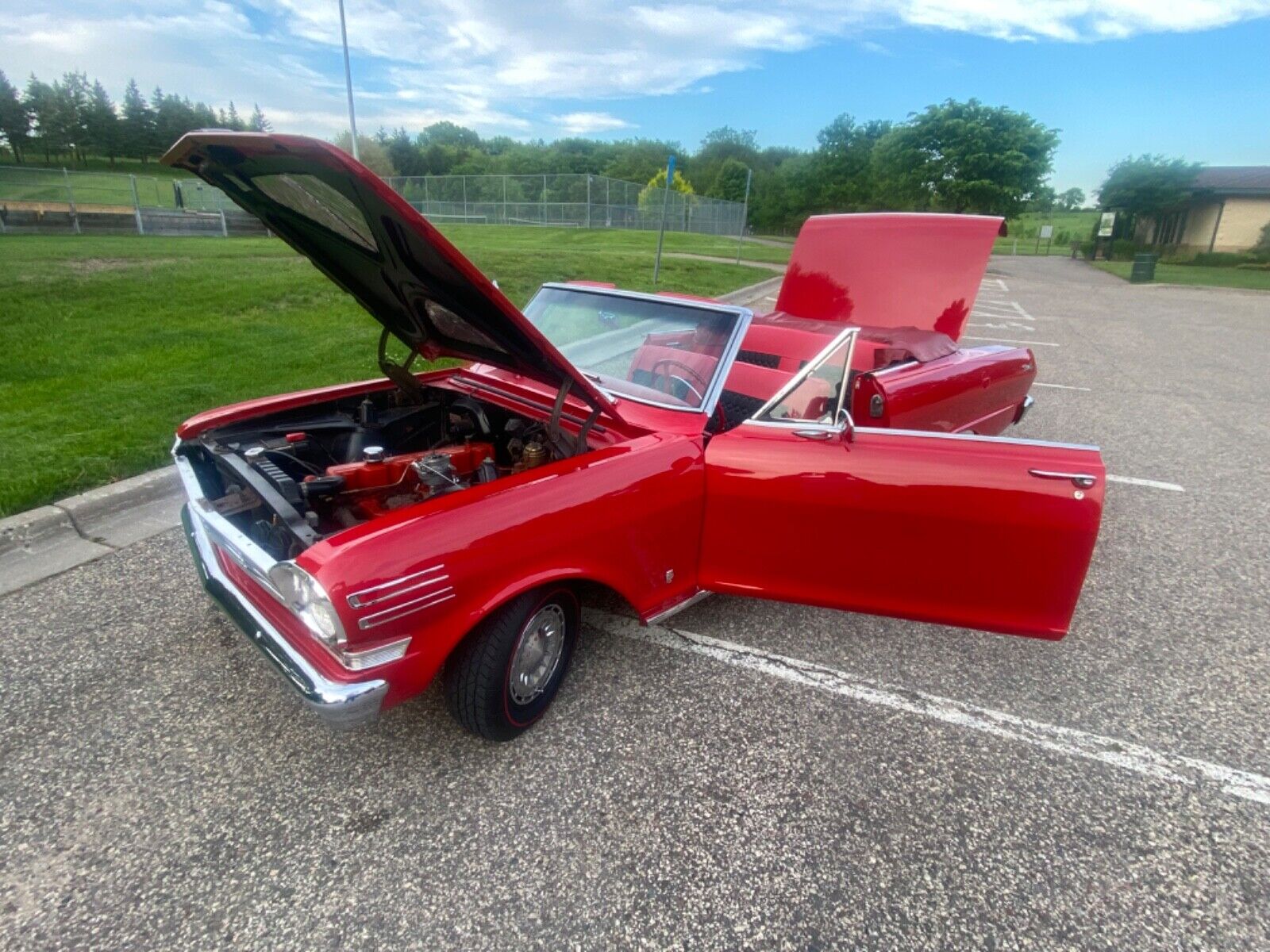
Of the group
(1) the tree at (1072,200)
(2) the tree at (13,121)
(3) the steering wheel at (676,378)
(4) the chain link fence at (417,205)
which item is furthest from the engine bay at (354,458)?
(1) the tree at (1072,200)

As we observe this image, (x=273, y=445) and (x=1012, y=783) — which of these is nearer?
(x=1012, y=783)

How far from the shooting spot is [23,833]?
2002 millimetres

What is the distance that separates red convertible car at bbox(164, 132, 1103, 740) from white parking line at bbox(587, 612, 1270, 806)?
320 millimetres

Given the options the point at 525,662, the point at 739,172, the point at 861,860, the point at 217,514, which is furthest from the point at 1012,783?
the point at 739,172

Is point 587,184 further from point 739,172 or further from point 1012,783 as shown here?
point 739,172

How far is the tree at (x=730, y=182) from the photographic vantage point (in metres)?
57.7

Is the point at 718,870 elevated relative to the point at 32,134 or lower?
lower

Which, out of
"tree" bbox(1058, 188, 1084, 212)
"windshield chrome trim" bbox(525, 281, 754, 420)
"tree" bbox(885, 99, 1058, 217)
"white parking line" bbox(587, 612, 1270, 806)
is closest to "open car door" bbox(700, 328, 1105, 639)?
"windshield chrome trim" bbox(525, 281, 754, 420)

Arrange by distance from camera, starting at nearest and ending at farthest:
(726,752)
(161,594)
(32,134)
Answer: (726,752), (161,594), (32,134)

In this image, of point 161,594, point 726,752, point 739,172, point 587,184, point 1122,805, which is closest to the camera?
point 1122,805

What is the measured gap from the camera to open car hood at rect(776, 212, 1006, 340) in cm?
500

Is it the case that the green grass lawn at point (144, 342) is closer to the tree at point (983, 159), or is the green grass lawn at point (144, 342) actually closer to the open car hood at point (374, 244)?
the open car hood at point (374, 244)

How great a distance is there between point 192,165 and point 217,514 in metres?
1.16

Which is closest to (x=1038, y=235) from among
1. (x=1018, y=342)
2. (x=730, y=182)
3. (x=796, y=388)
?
(x=730, y=182)
